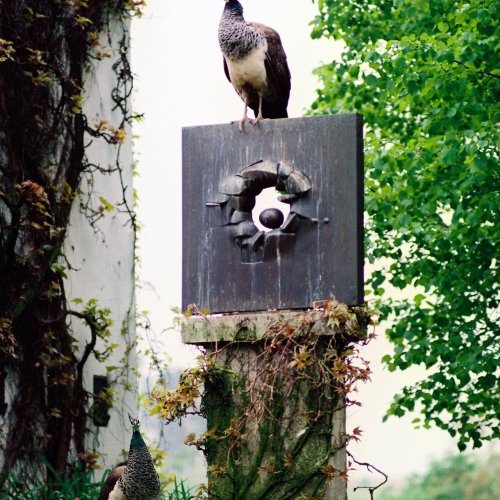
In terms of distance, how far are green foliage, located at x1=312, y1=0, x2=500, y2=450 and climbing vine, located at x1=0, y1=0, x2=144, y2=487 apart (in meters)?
2.20

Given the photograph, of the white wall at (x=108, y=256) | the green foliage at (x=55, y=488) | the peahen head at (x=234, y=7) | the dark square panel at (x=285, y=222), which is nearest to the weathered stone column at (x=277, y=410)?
the dark square panel at (x=285, y=222)

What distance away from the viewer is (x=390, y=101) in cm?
1011

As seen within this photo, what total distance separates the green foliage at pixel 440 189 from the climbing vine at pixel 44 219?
2197 millimetres

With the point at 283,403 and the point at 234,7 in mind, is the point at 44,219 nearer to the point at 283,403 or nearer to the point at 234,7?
the point at 234,7

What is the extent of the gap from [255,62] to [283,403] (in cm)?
183

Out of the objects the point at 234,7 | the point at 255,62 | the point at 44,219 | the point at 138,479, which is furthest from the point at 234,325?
the point at 44,219

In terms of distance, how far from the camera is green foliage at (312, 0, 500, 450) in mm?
8102

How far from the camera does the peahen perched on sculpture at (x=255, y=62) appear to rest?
582cm

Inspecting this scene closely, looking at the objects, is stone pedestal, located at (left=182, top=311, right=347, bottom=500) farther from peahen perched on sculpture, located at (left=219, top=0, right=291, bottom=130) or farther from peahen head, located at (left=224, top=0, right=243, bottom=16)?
peahen head, located at (left=224, top=0, right=243, bottom=16)

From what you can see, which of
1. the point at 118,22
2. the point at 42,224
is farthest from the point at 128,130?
the point at 42,224

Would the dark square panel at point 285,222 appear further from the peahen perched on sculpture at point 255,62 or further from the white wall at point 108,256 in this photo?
the white wall at point 108,256

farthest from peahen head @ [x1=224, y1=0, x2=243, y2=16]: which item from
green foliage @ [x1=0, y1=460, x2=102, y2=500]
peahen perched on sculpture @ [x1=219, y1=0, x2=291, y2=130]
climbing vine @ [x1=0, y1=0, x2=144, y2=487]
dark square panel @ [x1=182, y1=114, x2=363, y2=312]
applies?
green foliage @ [x1=0, y1=460, x2=102, y2=500]

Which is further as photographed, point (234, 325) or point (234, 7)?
point (234, 7)

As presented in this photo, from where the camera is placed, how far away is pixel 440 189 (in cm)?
855
